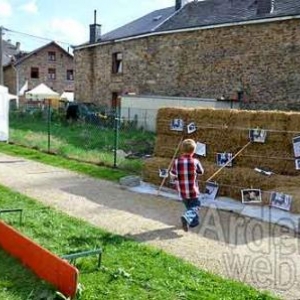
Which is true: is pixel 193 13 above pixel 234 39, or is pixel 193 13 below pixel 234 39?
above

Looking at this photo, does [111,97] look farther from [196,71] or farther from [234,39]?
[234,39]

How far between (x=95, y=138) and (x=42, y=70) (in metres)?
42.3

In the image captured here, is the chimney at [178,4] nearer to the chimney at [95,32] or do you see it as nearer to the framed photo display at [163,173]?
the chimney at [95,32]

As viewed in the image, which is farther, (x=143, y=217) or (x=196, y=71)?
(x=196, y=71)

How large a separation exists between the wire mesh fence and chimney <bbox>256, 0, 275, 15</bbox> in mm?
7466

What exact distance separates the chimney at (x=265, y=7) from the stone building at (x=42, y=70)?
40.0m

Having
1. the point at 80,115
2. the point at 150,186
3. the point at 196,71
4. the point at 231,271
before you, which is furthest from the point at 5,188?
the point at 80,115

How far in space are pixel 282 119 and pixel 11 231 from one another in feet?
17.6

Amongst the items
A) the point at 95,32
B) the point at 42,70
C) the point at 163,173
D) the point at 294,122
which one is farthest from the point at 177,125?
the point at 42,70

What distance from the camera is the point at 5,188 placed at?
10055 mm

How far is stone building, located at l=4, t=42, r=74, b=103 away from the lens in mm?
57875

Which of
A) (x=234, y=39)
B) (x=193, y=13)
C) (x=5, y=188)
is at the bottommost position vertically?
(x=5, y=188)

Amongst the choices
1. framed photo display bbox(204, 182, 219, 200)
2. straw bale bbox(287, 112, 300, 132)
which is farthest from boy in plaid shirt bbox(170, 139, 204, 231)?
straw bale bbox(287, 112, 300, 132)

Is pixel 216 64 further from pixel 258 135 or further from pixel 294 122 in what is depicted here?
pixel 294 122
